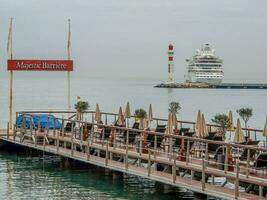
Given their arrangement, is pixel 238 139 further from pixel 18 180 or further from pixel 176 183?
pixel 18 180

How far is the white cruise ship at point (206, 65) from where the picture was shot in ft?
574

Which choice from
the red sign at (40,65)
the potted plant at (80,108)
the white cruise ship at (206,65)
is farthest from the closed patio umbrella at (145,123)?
the white cruise ship at (206,65)

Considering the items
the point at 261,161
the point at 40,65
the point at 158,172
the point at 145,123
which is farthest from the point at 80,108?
the point at 261,161

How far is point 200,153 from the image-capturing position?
18438 millimetres

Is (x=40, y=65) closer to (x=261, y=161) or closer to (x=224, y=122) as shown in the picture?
(x=224, y=122)

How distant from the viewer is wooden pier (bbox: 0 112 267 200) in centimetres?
1512

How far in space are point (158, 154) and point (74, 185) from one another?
9.87ft

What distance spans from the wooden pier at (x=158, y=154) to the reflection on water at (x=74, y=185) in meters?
0.54

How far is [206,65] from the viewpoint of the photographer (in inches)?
6969

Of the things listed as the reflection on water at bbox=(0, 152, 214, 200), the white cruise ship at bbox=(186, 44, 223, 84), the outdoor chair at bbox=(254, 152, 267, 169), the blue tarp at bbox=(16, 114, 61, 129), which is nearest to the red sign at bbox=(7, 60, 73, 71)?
the blue tarp at bbox=(16, 114, 61, 129)

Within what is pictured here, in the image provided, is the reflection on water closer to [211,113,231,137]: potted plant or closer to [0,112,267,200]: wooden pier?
[0,112,267,200]: wooden pier

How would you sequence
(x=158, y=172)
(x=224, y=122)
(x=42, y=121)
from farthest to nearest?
(x=42, y=121) → (x=224, y=122) → (x=158, y=172)

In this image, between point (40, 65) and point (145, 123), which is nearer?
point (145, 123)

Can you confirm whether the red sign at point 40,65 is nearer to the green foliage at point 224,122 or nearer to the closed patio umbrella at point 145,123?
the closed patio umbrella at point 145,123
